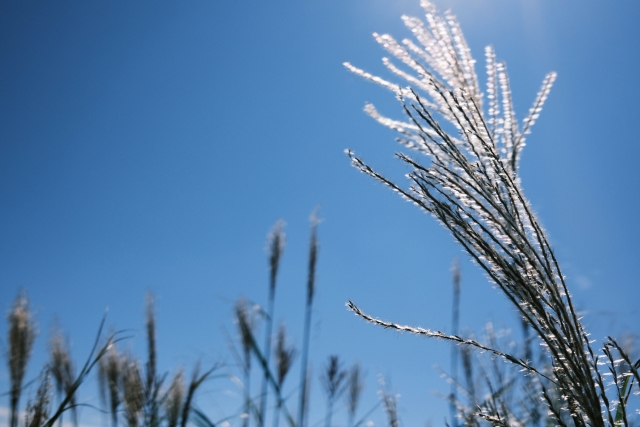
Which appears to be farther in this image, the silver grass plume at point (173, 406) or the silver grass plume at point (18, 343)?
the silver grass plume at point (18, 343)

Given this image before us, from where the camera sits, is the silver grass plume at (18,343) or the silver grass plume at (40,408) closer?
the silver grass plume at (40,408)

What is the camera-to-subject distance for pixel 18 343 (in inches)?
137

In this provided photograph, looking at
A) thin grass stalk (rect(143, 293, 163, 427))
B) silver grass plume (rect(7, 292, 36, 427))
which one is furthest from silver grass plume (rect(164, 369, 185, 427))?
silver grass plume (rect(7, 292, 36, 427))

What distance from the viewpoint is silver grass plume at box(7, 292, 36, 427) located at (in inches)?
129

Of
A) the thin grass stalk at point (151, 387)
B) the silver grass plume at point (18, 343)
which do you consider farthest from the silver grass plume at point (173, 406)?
the silver grass plume at point (18, 343)

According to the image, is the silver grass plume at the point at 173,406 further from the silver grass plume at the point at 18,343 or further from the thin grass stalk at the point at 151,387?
the silver grass plume at the point at 18,343

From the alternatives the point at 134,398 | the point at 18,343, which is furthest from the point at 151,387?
the point at 18,343

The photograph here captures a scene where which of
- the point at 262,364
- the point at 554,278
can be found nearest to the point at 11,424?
the point at 262,364

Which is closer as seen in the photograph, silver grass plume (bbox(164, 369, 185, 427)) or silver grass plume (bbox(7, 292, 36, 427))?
silver grass plume (bbox(164, 369, 185, 427))

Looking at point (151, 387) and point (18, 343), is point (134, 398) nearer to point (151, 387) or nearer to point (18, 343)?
point (151, 387)

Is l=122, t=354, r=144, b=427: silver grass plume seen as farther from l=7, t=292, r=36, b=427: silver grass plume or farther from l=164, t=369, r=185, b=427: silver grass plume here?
l=7, t=292, r=36, b=427: silver grass plume

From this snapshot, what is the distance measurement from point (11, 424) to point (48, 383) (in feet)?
4.23

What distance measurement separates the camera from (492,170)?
1.16 meters

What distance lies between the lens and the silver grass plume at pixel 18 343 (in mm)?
3285
